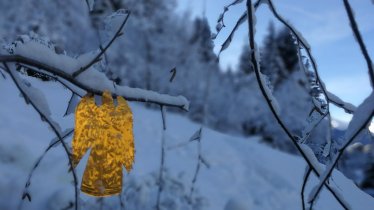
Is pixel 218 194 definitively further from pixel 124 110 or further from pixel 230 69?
pixel 230 69

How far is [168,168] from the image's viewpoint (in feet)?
9.90

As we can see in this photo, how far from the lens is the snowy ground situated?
2488 millimetres

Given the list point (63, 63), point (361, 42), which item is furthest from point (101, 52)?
point (361, 42)

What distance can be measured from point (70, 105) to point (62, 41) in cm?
1132

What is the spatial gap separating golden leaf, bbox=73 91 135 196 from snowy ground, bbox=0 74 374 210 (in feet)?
4.77

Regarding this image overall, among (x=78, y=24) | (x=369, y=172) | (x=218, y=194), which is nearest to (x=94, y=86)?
(x=218, y=194)

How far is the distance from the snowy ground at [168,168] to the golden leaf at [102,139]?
1455 millimetres

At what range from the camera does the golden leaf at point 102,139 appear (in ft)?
3.50

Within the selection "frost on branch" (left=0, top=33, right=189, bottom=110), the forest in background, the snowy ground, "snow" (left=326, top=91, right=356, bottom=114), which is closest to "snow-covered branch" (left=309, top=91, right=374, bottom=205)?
"snow" (left=326, top=91, right=356, bottom=114)

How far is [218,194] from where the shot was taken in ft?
9.29

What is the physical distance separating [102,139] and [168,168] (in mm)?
1975

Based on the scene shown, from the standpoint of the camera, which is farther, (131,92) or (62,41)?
(62,41)

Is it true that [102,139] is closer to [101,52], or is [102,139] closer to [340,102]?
[101,52]

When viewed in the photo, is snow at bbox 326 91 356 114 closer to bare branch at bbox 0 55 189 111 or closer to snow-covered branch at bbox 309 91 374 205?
snow-covered branch at bbox 309 91 374 205
